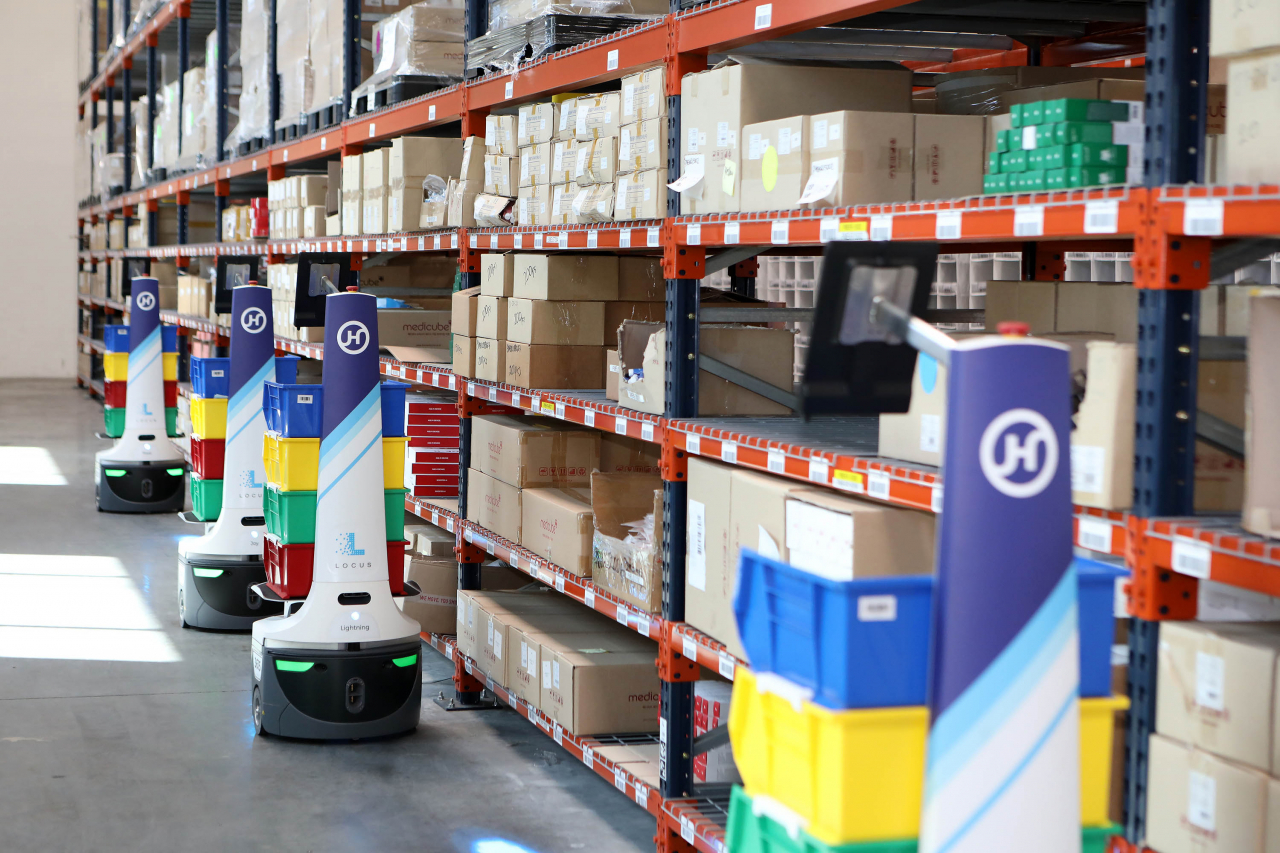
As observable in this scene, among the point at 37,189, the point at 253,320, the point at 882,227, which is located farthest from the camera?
the point at 37,189

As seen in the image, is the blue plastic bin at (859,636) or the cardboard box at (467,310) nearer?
the blue plastic bin at (859,636)

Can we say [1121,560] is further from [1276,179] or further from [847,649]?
[847,649]

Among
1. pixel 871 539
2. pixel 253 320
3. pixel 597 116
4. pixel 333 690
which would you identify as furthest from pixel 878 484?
pixel 253 320

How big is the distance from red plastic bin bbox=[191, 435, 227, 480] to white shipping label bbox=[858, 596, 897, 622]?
20.5 feet

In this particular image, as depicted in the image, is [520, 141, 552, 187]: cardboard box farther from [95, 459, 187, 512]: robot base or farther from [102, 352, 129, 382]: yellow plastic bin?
[102, 352, 129, 382]: yellow plastic bin

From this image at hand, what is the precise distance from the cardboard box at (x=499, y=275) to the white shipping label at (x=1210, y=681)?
3.59 metres

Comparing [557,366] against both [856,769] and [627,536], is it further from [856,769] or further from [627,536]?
[856,769]

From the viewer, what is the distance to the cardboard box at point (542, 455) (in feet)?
17.9

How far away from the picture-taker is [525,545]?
5469 millimetres

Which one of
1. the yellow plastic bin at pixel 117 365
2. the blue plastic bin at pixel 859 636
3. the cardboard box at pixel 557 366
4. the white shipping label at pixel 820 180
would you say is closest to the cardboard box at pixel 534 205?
the cardboard box at pixel 557 366

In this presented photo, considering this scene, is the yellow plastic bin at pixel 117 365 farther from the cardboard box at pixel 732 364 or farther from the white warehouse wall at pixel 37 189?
the white warehouse wall at pixel 37 189

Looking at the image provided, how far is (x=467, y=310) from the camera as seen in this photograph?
5953 millimetres

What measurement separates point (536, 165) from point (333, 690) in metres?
2.10

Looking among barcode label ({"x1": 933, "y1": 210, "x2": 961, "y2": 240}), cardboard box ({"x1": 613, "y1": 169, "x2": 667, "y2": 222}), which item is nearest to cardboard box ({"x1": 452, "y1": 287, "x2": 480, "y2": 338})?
cardboard box ({"x1": 613, "y1": 169, "x2": 667, "y2": 222})
